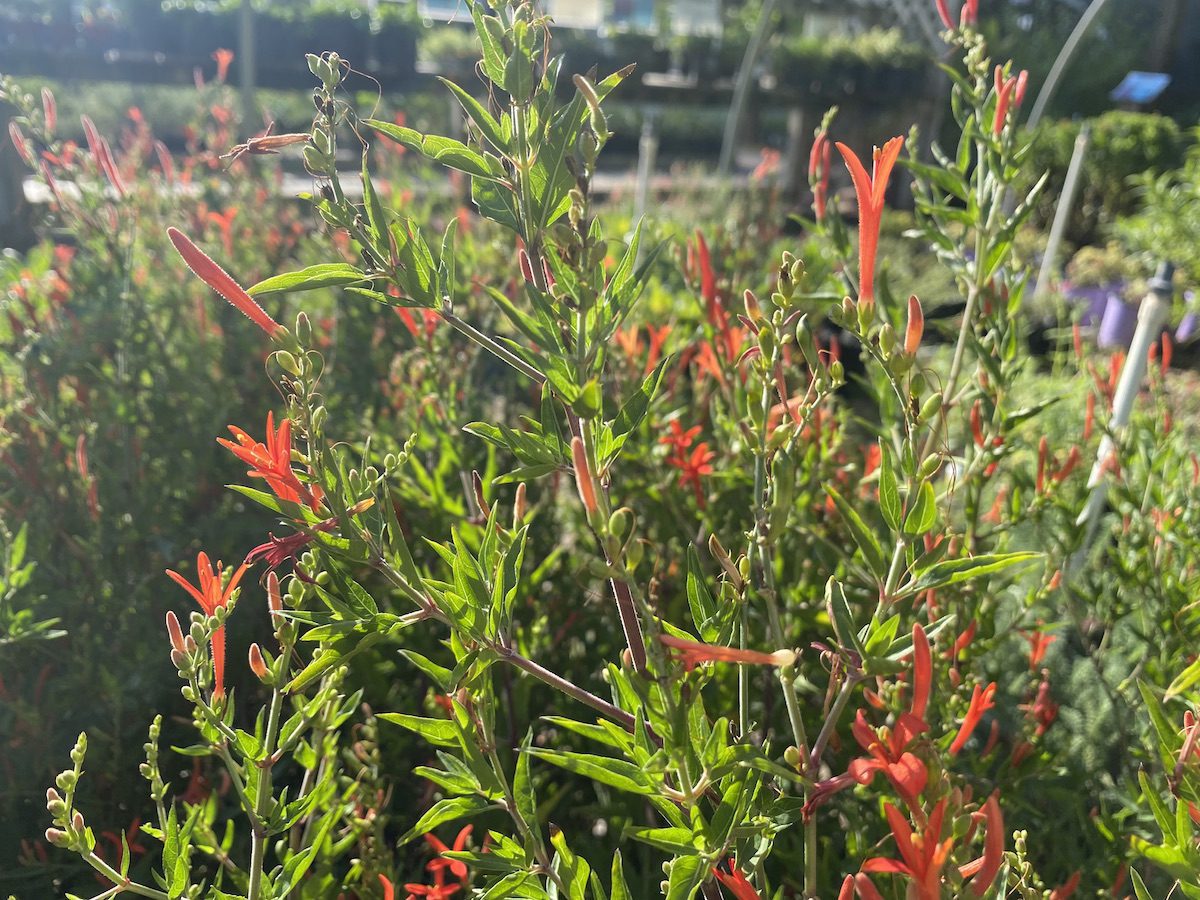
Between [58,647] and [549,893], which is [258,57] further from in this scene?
[549,893]

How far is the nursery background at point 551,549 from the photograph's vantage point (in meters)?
0.62

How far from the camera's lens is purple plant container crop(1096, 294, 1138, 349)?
5.19 m

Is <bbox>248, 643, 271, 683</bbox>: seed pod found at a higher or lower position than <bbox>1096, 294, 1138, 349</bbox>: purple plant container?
higher

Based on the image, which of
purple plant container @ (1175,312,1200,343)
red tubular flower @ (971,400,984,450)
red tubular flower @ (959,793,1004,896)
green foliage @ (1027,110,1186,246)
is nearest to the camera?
red tubular flower @ (959,793,1004,896)

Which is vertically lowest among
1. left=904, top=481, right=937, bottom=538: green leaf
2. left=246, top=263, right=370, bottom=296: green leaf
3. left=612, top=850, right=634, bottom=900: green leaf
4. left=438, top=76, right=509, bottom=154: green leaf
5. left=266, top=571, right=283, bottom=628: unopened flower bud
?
left=612, top=850, right=634, bottom=900: green leaf

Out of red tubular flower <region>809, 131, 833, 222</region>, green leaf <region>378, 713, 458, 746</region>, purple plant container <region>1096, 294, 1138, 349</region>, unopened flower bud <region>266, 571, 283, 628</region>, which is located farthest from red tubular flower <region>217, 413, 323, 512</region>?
purple plant container <region>1096, 294, 1138, 349</region>

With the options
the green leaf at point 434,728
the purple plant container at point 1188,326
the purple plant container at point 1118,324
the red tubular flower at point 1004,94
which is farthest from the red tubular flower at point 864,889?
the purple plant container at point 1118,324

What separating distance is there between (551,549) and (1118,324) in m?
4.73

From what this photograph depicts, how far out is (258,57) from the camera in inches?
231

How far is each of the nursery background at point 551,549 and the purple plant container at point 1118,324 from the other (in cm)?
215

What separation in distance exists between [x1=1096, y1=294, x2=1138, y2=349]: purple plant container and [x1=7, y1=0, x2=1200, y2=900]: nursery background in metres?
2.15

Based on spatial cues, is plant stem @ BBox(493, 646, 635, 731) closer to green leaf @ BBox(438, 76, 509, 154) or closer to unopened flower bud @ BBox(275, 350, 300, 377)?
unopened flower bud @ BBox(275, 350, 300, 377)

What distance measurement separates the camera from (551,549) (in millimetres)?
1725

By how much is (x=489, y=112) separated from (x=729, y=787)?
52 cm
